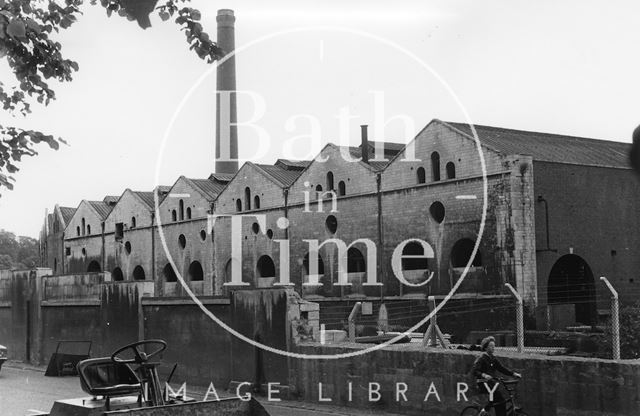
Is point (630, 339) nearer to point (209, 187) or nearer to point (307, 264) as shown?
point (307, 264)

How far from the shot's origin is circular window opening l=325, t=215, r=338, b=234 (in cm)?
3944

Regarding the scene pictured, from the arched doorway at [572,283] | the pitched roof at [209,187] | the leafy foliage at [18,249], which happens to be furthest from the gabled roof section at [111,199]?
the leafy foliage at [18,249]

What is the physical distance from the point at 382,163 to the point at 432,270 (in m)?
7.00

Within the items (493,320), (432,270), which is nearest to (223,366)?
(493,320)

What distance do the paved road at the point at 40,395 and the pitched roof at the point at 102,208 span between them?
2199cm

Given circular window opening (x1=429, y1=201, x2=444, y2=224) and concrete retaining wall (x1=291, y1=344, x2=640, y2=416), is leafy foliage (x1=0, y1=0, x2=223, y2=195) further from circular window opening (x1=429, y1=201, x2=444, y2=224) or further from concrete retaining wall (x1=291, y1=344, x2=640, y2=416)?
circular window opening (x1=429, y1=201, x2=444, y2=224)

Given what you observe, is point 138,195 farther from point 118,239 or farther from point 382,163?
point 382,163

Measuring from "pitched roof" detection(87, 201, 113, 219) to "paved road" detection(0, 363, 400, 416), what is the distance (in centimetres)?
2199

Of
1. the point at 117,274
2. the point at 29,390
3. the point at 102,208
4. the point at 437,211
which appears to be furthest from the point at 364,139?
the point at 29,390

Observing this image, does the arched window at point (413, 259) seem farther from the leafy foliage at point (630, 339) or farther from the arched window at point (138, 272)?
the leafy foliage at point (630, 339)

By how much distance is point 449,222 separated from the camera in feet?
111

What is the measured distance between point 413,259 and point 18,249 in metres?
98.5

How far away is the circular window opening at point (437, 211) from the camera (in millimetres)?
34594

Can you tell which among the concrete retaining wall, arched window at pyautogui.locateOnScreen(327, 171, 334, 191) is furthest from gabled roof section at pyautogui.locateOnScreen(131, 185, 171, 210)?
the concrete retaining wall
